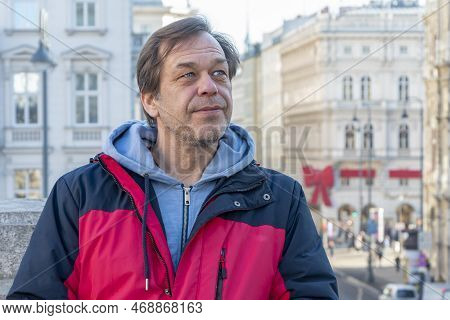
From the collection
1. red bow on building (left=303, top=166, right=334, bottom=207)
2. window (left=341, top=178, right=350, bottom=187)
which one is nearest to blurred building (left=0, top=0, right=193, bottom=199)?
red bow on building (left=303, top=166, right=334, bottom=207)

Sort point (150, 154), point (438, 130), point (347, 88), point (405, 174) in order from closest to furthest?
point (150, 154)
point (438, 130)
point (347, 88)
point (405, 174)

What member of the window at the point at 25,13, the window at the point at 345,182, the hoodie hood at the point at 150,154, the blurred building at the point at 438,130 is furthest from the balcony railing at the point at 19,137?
the hoodie hood at the point at 150,154

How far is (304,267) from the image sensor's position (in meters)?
1.57

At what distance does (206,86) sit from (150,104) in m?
0.14

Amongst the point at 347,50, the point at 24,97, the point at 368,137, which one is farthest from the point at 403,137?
the point at 24,97

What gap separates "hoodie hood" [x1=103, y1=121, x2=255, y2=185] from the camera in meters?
1.61

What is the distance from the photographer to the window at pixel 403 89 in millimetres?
23969

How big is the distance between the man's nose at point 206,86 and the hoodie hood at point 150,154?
0.11 metres

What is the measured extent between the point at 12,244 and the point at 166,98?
23.9 inches

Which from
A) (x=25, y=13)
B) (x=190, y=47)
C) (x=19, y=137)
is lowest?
(x=19, y=137)

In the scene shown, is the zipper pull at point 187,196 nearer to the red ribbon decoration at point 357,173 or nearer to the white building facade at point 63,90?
the white building facade at point 63,90

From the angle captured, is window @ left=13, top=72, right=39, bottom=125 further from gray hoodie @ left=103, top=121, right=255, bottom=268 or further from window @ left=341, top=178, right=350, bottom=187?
gray hoodie @ left=103, top=121, right=255, bottom=268

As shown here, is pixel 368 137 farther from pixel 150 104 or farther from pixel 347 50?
pixel 150 104

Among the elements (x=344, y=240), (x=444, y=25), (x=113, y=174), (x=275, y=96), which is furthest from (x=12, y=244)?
(x=344, y=240)
